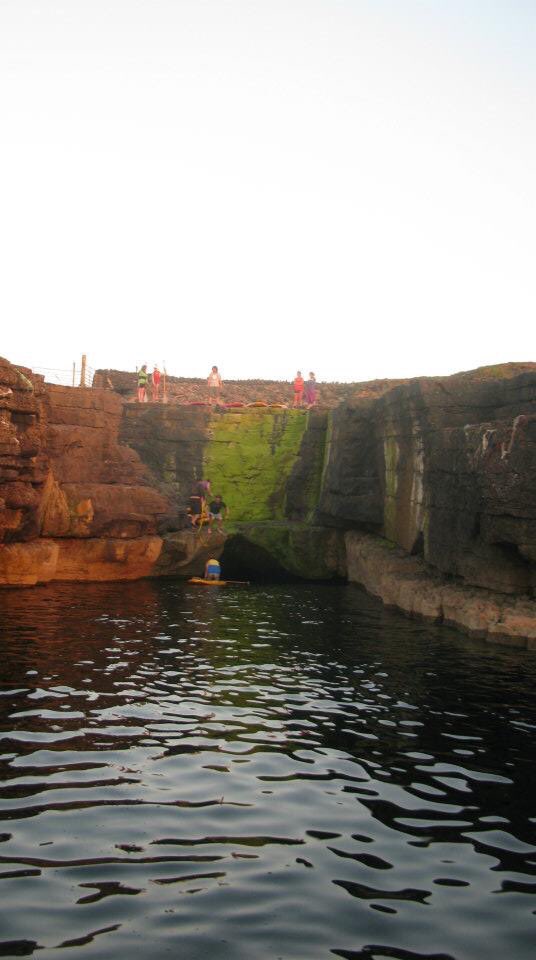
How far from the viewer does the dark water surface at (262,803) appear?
608 cm

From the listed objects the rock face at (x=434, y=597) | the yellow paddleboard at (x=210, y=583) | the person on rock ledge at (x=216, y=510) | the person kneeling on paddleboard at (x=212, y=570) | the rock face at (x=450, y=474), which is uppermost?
the rock face at (x=450, y=474)

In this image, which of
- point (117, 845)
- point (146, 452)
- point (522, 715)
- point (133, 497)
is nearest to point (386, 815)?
point (117, 845)

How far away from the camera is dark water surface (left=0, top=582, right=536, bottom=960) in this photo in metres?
6.08

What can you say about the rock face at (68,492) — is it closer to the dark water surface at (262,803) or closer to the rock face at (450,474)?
the rock face at (450,474)

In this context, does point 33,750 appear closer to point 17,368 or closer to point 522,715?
point 522,715

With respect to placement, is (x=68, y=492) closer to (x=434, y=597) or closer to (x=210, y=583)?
(x=210, y=583)

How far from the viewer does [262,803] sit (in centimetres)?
852

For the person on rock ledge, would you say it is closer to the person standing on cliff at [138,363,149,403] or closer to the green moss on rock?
the green moss on rock

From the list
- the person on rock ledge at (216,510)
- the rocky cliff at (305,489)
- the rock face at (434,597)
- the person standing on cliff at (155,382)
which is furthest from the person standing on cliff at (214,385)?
the rock face at (434,597)

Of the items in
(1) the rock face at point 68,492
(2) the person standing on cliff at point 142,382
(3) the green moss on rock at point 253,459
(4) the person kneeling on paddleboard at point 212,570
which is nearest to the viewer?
(1) the rock face at point 68,492

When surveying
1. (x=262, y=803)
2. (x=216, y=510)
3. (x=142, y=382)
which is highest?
(x=142, y=382)

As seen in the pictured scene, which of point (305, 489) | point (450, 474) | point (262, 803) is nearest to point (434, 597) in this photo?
point (450, 474)

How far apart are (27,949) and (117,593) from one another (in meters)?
19.6

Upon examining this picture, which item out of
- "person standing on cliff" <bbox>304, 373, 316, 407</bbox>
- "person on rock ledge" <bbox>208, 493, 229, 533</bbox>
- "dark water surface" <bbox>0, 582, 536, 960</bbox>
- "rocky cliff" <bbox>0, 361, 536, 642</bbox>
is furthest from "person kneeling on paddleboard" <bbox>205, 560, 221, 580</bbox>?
"person standing on cliff" <bbox>304, 373, 316, 407</bbox>
